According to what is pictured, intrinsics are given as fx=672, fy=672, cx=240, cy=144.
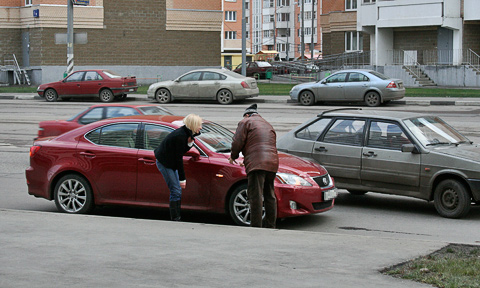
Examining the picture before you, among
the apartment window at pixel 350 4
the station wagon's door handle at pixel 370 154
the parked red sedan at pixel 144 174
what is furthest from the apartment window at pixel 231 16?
the parked red sedan at pixel 144 174

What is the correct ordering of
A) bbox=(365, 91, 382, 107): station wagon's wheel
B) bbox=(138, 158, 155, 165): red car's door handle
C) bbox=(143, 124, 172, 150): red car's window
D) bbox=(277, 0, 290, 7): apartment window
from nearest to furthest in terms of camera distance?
bbox=(138, 158, 155, 165): red car's door handle
bbox=(143, 124, 172, 150): red car's window
bbox=(365, 91, 382, 107): station wagon's wheel
bbox=(277, 0, 290, 7): apartment window

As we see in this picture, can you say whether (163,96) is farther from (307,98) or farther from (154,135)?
(154,135)

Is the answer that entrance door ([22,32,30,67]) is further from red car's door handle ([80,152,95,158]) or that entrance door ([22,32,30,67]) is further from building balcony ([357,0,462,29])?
red car's door handle ([80,152,95,158])

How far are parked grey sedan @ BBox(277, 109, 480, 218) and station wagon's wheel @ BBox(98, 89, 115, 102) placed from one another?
20595 mm

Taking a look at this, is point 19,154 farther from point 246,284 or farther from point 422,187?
point 246,284

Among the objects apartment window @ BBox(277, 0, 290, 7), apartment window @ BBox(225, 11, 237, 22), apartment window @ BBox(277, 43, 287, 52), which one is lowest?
apartment window @ BBox(277, 43, 287, 52)

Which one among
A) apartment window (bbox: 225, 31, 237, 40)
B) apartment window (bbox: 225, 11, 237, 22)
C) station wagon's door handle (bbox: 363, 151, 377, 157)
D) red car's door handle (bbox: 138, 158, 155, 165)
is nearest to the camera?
red car's door handle (bbox: 138, 158, 155, 165)

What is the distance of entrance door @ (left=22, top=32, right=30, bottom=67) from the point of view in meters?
42.7

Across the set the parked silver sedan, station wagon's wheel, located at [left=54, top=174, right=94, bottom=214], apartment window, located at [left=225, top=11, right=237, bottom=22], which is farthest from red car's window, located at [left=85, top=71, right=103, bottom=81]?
apartment window, located at [left=225, top=11, right=237, bottom=22]

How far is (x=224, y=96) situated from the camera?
28.6 metres

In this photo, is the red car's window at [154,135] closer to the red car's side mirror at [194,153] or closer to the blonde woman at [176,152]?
the red car's side mirror at [194,153]

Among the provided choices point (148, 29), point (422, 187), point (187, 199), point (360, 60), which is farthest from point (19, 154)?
point (360, 60)

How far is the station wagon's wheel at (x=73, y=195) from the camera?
30.0ft

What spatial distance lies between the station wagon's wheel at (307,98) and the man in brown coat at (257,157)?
19.8 m
